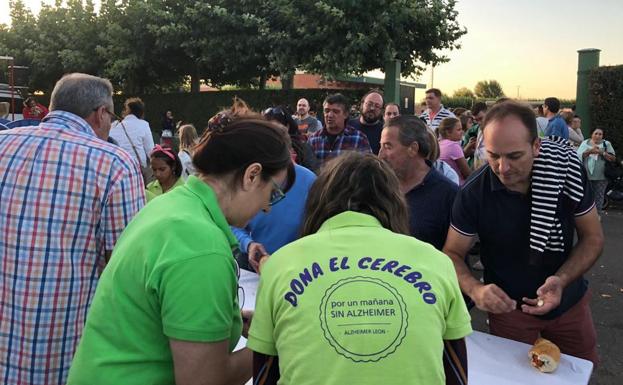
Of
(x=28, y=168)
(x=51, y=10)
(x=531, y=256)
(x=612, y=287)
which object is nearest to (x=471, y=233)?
(x=531, y=256)

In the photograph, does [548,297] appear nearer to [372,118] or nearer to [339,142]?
[339,142]

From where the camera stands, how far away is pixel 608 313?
4848 mm

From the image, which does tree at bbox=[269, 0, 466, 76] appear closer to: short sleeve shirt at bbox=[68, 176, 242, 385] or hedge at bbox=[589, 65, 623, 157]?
hedge at bbox=[589, 65, 623, 157]

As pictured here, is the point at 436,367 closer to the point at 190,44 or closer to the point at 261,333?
the point at 261,333

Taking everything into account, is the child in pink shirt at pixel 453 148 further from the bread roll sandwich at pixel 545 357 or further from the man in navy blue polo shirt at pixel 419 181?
the bread roll sandwich at pixel 545 357

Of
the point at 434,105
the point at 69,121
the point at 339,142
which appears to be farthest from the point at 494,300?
the point at 434,105

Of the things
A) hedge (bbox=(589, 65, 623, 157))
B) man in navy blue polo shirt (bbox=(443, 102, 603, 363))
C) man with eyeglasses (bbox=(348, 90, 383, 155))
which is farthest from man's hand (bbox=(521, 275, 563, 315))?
hedge (bbox=(589, 65, 623, 157))

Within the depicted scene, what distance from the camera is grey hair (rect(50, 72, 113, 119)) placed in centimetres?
214

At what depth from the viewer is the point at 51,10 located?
70.6 ft

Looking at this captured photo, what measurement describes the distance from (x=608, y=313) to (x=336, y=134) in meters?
3.01

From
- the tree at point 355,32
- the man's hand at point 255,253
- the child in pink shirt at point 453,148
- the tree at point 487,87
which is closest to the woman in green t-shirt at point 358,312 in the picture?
the man's hand at point 255,253

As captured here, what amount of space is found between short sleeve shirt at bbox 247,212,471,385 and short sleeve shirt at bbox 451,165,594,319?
47.1 inches

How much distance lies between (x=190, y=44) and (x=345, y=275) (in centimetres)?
1604

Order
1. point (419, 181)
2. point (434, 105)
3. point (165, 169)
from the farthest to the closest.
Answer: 1. point (434, 105)
2. point (165, 169)
3. point (419, 181)
